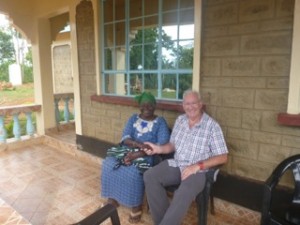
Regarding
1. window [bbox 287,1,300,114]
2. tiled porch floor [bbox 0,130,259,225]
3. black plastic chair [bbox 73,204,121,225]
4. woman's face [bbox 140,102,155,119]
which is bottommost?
tiled porch floor [bbox 0,130,259,225]

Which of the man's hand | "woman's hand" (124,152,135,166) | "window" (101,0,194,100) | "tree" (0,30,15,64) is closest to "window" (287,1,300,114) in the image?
the man's hand

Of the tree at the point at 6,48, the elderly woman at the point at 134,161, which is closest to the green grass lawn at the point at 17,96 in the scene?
the tree at the point at 6,48

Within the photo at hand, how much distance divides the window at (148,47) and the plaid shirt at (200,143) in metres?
0.74

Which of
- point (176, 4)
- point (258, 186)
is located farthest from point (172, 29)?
point (258, 186)

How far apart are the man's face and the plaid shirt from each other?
0.07 m

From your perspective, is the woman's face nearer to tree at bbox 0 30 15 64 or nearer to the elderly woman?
the elderly woman

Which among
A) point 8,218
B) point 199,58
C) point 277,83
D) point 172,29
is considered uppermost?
point 172,29

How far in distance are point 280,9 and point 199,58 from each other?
76 cm

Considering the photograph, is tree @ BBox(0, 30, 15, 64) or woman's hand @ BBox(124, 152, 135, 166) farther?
tree @ BBox(0, 30, 15, 64)

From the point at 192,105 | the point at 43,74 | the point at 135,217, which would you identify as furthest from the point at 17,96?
the point at 192,105

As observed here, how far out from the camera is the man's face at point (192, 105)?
2082 millimetres

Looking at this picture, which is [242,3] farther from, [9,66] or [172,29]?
[9,66]

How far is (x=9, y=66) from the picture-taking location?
46.5ft

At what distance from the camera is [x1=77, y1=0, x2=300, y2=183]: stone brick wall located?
2.05 metres
